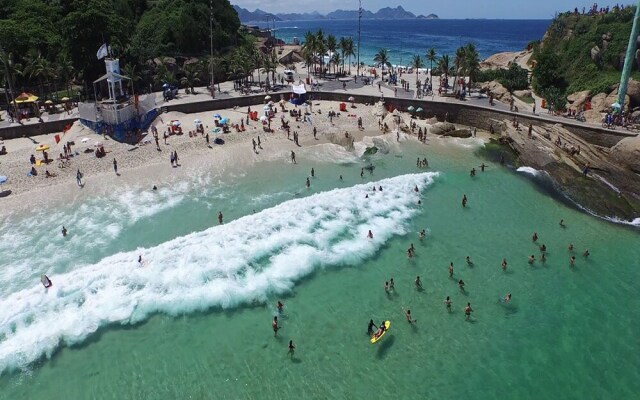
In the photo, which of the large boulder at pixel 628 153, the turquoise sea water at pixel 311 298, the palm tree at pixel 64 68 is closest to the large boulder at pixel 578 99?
the large boulder at pixel 628 153

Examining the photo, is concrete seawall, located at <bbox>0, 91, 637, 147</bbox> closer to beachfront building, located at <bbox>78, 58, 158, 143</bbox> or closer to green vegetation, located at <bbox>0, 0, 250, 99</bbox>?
beachfront building, located at <bbox>78, 58, 158, 143</bbox>

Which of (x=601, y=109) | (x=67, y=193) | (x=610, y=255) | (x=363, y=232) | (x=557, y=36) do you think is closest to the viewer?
(x=610, y=255)

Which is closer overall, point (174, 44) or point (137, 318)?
point (137, 318)

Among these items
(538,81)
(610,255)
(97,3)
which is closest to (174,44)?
(97,3)

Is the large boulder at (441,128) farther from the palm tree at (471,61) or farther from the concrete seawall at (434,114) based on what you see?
the palm tree at (471,61)

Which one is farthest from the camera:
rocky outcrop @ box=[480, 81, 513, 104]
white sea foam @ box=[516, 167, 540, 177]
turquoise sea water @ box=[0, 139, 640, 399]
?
rocky outcrop @ box=[480, 81, 513, 104]

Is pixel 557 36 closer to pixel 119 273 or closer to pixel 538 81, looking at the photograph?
pixel 538 81

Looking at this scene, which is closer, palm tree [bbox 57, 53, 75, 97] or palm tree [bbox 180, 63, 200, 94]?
palm tree [bbox 57, 53, 75, 97]

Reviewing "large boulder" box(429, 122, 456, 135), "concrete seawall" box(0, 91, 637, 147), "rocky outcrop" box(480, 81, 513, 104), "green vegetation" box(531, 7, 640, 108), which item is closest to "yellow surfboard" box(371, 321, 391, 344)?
"large boulder" box(429, 122, 456, 135)
